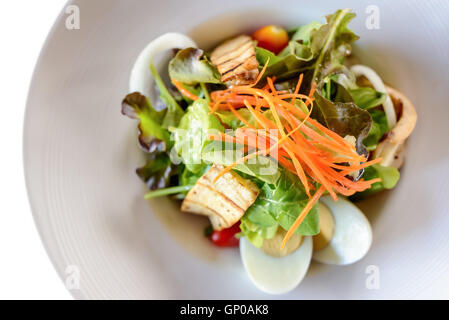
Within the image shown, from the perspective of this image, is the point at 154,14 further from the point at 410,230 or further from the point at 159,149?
the point at 410,230

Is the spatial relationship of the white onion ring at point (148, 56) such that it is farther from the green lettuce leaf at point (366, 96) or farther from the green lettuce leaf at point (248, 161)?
the green lettuce leaf at point (366, 96)

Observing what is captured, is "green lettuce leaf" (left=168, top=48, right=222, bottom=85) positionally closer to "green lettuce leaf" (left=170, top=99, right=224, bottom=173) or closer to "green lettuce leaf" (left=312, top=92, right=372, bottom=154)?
"green lettuce leaf" (left=170, top=99, right=224, bottom=173)

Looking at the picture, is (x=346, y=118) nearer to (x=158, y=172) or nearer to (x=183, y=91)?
(x=183, y=91)

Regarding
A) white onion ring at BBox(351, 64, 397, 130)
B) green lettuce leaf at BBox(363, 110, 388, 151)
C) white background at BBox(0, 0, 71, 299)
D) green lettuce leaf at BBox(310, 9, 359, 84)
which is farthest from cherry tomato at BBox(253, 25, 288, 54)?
white background at BBox(0, 0, 71, 299)

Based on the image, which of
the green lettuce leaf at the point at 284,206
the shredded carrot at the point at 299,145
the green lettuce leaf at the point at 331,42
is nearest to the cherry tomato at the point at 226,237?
the green lettuce leaf at the point at 284,206
